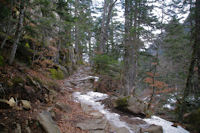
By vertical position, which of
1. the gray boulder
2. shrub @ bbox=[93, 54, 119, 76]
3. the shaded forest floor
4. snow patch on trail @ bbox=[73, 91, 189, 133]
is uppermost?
shrub @ bbox=[93, 54, 119, 76]

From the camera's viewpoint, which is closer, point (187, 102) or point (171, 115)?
point (187, 102)

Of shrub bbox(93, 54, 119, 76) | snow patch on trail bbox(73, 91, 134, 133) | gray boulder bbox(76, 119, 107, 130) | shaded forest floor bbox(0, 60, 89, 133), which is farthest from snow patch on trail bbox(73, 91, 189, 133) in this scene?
shrub bbox(93, 54, 119, 76)

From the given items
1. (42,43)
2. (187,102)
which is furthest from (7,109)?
(187,102)

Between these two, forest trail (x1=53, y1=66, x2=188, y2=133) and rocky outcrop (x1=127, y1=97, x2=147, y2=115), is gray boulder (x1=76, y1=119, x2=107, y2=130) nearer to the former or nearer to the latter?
forest trail (x1=53, y1=66, x2=188, y2=133)

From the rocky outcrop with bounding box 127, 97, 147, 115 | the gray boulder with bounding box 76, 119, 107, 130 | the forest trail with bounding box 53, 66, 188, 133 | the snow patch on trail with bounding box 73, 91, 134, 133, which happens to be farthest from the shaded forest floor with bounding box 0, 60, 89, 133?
the rocky outcrop with bounding box 127, 97, 147, 115

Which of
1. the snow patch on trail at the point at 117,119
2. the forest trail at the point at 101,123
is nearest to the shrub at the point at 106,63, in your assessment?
the snow patch on trail at the point at 117,119

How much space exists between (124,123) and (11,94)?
13.4 feet

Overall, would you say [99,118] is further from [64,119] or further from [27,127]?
[27,127]

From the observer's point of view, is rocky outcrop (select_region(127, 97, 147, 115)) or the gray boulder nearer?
the gray boulder

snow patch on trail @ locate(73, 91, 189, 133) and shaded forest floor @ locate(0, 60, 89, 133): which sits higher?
shaded forest floor @ locate(0, 60, 89, 133)

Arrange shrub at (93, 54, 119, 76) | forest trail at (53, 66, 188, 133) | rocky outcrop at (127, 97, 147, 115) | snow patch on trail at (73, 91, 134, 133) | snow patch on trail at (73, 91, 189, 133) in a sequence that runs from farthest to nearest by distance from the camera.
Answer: shrub at (93, 54, 119, 76) < rocky outcrop at (127, 97, 147, 115) < snow patch on trail at (73, 91, 134, 133) < snow patch on trail at (73, 91, 189, 133) < forest trail at (53, 66, 188, 133)

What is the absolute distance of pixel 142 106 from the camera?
5863 millimetres

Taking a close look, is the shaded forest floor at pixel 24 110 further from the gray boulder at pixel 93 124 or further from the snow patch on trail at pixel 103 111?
the snow patch on trail at pixel 103 111

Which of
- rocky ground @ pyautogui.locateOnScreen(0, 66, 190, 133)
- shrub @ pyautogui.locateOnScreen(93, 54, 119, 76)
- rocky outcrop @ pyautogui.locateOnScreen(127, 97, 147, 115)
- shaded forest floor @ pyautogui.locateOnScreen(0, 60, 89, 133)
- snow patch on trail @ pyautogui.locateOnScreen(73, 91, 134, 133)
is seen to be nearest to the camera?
shaded forest floor @ pyautogui.locateOnScreen(0, 60, 89, 133)
